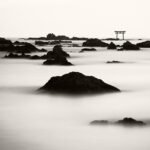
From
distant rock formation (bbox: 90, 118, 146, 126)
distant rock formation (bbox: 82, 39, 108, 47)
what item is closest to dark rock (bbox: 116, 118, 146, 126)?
distant rock formation (bbox: 90, 118, 146, 126)

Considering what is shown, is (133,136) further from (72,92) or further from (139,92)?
(139,92)

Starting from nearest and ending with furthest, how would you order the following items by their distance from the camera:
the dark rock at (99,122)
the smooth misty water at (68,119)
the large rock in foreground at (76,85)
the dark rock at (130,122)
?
1. the smooth misty water at (68,119)
2. the dark rock at (130,122)
3. the dark rock at (99,122)
4. the large rock in foreground at (76,85)

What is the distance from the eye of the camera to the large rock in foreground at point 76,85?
43.2 feet

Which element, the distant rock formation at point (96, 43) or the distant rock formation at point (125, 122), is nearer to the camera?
the distant rock formation at point (125, 122)

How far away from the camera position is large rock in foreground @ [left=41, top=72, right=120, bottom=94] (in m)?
13.2

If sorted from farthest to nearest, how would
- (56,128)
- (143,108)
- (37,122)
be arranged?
(143,108) → (37,122) → (56,128)

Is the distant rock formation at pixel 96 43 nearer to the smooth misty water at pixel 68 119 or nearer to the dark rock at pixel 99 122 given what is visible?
the smooth misty water at pixel 68 119

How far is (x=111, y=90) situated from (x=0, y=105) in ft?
12.6

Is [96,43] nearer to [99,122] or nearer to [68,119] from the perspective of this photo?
[68,119]

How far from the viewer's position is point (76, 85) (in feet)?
43.6

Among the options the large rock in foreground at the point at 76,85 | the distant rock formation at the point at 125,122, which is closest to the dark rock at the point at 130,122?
the distant rock formation at the point at 125,122

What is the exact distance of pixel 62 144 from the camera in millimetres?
7703

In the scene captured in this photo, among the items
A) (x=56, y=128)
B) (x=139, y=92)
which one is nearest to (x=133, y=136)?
(x=56, y=128)

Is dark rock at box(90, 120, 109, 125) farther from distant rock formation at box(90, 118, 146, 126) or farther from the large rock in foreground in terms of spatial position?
the large rock in foreground
